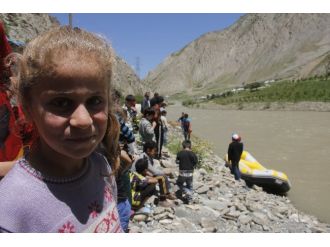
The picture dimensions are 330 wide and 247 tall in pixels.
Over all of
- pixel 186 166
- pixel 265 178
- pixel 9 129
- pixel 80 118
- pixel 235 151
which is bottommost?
pixel 265 178

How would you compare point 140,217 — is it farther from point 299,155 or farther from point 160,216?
point 299,155

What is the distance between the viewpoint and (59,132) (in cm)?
111

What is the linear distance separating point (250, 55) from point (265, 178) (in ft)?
420

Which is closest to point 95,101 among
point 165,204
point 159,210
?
point 159,210

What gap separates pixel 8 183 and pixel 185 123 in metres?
13.4

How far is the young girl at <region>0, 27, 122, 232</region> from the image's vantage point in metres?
1.10

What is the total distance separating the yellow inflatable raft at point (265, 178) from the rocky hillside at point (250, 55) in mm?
80810

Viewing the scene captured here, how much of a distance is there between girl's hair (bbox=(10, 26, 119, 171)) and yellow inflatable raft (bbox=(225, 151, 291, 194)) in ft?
32.8

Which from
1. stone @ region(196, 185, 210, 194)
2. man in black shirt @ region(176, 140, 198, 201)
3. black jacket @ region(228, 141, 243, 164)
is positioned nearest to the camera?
man in black shirt @ region(176, 140, 198, 201)

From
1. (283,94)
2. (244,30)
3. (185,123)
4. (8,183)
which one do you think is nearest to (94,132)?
(8,183)

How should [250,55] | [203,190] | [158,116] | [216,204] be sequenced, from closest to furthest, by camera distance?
[216,204], [203,190], [158,116], [250,55]

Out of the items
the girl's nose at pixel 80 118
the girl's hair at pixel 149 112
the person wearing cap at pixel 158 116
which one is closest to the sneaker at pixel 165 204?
the girl's hair at pixel 149 112

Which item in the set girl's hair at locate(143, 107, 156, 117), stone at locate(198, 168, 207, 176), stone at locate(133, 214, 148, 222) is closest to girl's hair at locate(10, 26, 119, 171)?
stone at locate(133, 214, 148, 222)

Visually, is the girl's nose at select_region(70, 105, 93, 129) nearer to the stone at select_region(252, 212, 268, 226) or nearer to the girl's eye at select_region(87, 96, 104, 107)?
the girl's eye at select_region(87, 96, 104, 107)
